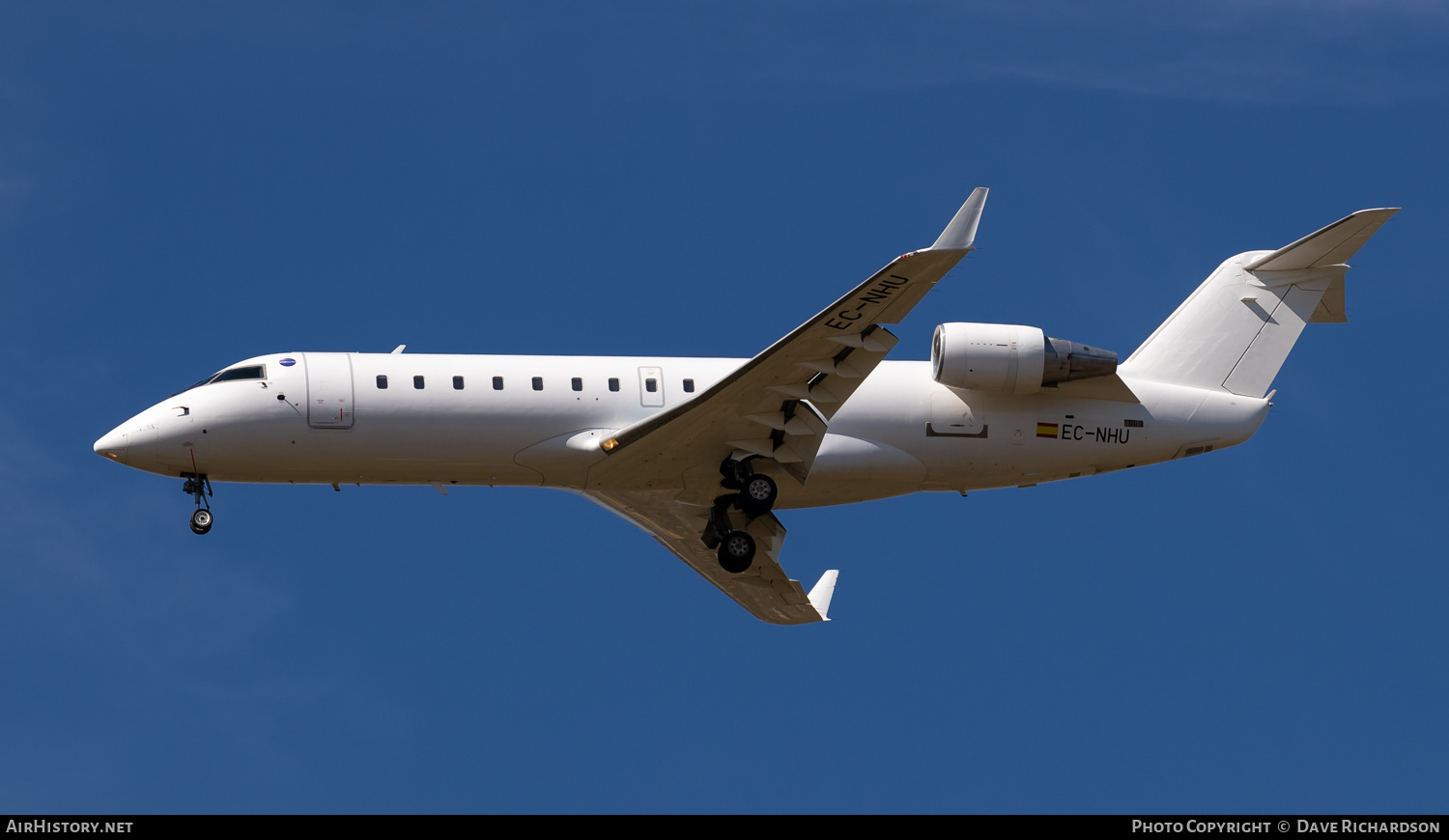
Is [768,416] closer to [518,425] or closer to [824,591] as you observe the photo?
[518,425]

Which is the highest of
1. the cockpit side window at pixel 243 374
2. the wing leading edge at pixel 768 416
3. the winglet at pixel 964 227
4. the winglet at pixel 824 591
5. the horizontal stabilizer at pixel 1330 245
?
the horizontal stabilizer at pixel 1330 245

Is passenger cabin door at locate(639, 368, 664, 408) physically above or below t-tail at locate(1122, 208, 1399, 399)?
below

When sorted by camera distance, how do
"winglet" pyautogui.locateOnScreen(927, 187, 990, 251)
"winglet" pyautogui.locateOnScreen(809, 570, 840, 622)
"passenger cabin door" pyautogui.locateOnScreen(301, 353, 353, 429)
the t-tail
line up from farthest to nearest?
"winglet" pyautogui.locateOnScreen(809, 570, 840, 622), the t-tail, "passenger cabin door" pyautogui.locateOnScreen(301, 353, 353, 429), "winglet" pyautogui.locateOnScreen(927, 187, 990, 251)

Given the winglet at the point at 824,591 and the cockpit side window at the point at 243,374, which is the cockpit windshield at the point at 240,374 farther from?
the winglet at the point at 824,591

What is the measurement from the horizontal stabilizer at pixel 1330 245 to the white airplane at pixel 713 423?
49mm

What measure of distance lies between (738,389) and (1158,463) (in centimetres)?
760

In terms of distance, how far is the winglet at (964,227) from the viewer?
73.8 feet

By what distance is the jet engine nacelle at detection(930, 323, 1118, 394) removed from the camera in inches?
1046

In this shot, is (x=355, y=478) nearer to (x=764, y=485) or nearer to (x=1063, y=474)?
(x=764, y=485)

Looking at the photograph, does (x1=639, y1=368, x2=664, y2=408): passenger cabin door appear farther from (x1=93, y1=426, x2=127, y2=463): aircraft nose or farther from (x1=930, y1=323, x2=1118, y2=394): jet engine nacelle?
(x1=93, y1=426, x2=127, y2=463): aircraft nose

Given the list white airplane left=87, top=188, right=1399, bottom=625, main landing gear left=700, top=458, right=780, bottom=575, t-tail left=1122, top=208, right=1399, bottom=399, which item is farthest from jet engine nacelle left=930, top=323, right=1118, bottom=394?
main landing gear left=700, top=458, right=780, bottom=575

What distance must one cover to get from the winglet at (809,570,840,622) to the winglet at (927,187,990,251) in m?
10.2

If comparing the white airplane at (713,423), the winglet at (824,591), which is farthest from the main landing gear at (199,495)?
the winglet at (824,591)
